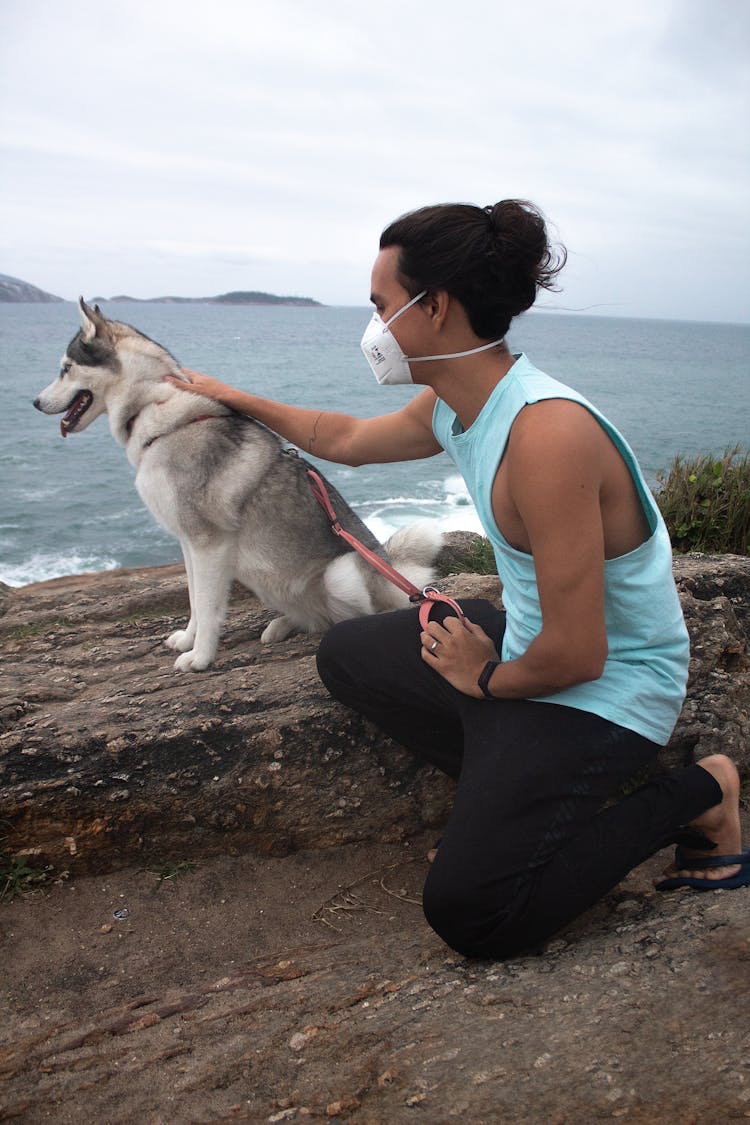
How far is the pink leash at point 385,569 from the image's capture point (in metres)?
3.37

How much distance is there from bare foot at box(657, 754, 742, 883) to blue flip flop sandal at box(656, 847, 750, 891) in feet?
0.03

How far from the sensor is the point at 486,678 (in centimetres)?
281

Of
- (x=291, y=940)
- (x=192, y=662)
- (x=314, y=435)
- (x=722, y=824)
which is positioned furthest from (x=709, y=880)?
(x=192, y=662)

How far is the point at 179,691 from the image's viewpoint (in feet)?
13.1

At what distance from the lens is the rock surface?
200cm

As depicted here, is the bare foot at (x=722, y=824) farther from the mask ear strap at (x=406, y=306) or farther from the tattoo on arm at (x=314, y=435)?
the tattoo on arm at (x=314, y=435)

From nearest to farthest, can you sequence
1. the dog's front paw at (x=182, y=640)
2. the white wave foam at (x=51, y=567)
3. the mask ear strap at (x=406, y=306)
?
1. the mask ear strap at (x=406, y=306)
2. the dog's front paw at (x=182, y=640)
3. the white wave foam at (x=51, y=567)

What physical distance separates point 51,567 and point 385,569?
636 inches

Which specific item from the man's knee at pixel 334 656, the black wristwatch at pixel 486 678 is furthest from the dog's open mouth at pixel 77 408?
the black wristwatch at pixel 486 678

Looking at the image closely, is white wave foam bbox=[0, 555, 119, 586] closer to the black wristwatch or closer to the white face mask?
the white face mask

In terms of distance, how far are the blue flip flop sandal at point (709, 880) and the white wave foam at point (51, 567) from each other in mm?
16228

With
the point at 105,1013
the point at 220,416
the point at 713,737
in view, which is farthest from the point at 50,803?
the point at 713,737

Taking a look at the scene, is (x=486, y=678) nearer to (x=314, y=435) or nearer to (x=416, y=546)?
(x=314, y=435)

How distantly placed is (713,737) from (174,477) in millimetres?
3160
